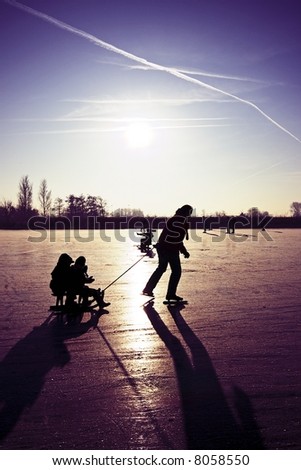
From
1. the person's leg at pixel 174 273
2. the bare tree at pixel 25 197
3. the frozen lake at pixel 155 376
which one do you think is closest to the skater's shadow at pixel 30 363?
the frozen lake at pixel 155 376

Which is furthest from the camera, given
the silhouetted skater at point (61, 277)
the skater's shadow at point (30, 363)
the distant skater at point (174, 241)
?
the distant skater at point (174, 241)

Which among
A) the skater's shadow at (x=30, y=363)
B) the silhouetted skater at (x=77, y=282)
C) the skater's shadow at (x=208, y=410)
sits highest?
the silhouetted skater at (x=77, y=282)

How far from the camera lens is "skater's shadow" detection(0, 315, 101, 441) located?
3.53 metres

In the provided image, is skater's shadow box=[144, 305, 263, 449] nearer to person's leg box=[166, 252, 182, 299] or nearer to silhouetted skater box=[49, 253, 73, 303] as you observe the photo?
silhouetted skater box=[49, 253, 73, 303]

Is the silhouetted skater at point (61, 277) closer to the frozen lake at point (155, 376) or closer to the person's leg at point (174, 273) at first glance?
the frozen lake at point (155, 376)

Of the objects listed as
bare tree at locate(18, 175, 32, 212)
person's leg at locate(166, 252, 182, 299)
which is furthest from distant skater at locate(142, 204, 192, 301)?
bare tree at locate(18, 175, 32, 212)

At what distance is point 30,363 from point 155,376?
1430 millimetres

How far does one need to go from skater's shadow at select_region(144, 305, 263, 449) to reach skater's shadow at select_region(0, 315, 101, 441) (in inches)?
51.8

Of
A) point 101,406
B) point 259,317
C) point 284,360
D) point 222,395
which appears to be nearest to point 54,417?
point 101,406

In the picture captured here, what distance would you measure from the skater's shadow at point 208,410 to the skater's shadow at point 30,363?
1316mm

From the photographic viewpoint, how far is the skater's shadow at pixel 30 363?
353 centimetres

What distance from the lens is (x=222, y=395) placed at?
3762mm

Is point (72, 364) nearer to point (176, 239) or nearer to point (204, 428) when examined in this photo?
point (204, 428)

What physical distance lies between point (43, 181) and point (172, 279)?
86383mm
